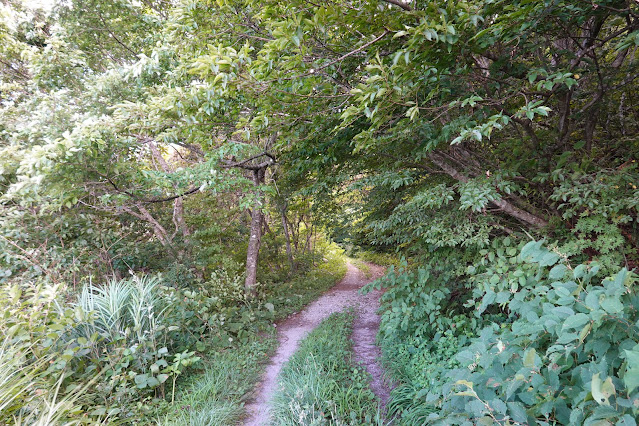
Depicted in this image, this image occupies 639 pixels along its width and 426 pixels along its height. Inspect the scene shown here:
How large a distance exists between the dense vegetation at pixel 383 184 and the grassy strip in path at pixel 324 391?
221 millimetres

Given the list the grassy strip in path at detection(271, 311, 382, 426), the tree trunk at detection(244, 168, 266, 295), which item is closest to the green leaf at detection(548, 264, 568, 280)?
the grassy strip in path at detection(271, 311, 382, 426)

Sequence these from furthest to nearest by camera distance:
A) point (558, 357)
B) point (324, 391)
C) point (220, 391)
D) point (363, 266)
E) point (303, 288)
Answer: point (363, 266) → point (303, 288) → point (220, 391) → point (324, 391) → point (558, 357)

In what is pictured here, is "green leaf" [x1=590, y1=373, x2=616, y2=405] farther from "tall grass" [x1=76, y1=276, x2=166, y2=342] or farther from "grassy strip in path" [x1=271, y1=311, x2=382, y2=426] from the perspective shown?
"tall grass" [x1=76, y1=276, x2=166, y2=342]

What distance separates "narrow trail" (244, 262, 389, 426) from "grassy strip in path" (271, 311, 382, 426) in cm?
18

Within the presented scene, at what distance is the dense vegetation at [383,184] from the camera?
153cm

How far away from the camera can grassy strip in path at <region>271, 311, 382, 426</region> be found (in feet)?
8.20

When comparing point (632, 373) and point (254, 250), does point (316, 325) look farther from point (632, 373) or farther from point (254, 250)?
point (632, 373)

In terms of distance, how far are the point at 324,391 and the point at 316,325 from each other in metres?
2.54

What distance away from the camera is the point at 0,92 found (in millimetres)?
5078

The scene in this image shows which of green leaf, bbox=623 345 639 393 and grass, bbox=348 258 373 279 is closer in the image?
green leaf, bbox=623 345 639 393

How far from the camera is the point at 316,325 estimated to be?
5242 mm

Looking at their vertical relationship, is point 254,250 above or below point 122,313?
above

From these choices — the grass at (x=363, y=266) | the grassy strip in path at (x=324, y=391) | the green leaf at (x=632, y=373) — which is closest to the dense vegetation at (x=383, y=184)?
the green leaf at (x=632, y=373)

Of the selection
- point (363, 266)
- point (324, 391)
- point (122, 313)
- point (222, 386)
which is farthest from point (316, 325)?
point (363, 266)
